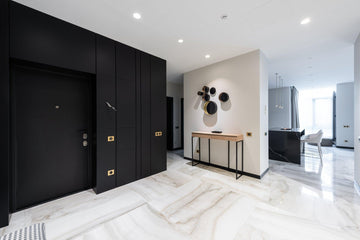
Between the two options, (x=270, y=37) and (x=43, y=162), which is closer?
(x=43, y=162)

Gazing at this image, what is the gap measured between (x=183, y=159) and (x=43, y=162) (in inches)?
137

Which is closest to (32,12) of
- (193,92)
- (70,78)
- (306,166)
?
(70,78)

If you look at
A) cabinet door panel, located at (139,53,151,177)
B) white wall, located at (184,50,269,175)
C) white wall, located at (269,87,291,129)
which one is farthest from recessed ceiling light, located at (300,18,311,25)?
white wall, located at (269,87,291,129)

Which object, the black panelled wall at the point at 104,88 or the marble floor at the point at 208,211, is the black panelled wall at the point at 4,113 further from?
the marble floor at the point at 208,211

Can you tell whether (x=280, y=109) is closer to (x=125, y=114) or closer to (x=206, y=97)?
(x=206, y=97)

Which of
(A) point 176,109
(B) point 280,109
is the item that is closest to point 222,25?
(A) point 176,109

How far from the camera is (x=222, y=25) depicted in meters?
2.37

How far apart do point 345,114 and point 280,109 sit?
2.48 meters

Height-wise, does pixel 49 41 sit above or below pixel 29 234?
above

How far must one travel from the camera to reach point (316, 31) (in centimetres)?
249

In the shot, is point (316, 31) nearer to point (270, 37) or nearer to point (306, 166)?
point (270, 37)

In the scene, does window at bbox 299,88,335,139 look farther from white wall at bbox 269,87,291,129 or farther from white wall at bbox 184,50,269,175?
white wall at bbox 184,50,269,175

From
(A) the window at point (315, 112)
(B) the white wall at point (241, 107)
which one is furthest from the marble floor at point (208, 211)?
(A) the window at point (315, 112)

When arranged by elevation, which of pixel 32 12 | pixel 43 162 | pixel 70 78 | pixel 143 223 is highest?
pixel 32 12
